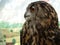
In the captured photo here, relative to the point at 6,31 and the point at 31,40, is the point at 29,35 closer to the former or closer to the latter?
the point at 31,40

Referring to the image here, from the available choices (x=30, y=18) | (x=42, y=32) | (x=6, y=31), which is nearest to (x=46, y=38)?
(x=42, y=32)

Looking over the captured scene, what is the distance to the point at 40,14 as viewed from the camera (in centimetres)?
105

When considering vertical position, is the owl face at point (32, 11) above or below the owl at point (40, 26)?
above

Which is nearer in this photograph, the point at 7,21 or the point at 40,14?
the point at 40,14

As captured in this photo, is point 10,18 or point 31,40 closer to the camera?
point 31,40

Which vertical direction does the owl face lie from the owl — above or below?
above

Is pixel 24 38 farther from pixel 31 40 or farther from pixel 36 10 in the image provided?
pixel 36 10

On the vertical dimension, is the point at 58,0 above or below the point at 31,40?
above

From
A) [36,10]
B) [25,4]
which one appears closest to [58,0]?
[25,4]

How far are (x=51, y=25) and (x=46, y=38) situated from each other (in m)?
0.08

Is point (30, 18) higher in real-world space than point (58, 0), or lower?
lower

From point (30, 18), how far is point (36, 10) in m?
0.06

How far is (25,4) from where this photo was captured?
4.49 feet

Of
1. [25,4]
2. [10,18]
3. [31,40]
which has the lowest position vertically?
[31,40]
